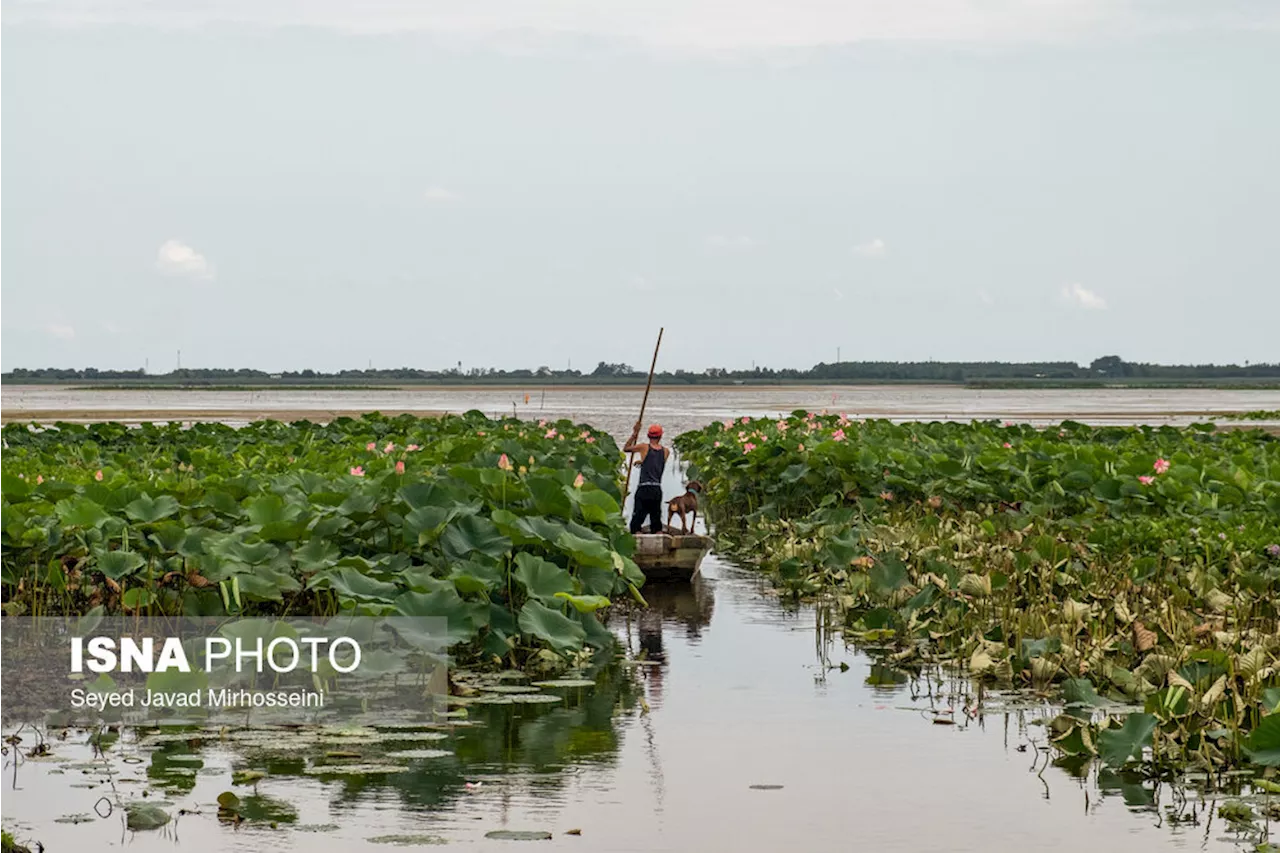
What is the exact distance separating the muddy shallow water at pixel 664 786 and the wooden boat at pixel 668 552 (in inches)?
206

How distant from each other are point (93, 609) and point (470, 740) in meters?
3.55

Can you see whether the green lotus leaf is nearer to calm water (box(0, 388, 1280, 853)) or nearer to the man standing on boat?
calm water (box(0, 388, 1280, 853))

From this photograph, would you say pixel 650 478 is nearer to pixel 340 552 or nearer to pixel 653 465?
pixel 653 465

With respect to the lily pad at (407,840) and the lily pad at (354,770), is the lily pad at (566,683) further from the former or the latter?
the lily pad at (407,840)

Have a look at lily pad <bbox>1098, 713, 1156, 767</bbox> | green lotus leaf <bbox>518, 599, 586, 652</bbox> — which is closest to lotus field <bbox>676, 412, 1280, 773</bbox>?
lily pad <bbox>1098, 713, 1156, 767</bbox>

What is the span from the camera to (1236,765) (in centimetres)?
889

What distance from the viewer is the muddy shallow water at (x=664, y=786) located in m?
7.70

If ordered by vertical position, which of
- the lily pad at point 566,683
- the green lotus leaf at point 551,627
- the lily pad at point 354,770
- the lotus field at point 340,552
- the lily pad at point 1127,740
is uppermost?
the lotus field at point 340,552

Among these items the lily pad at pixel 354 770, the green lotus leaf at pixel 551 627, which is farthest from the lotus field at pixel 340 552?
the lily pad at pixel 354 770

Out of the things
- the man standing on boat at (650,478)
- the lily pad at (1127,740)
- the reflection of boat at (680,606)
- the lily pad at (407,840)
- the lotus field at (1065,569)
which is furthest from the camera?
the man standing on boat at (650,478)

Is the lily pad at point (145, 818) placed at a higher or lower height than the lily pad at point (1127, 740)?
lower

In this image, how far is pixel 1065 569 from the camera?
47.8 feet

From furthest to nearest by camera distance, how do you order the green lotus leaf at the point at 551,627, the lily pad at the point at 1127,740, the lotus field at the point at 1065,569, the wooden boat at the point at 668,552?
the wooden boat at the point at 668,552, the green lotus leaf at the point at 551,627, the lotus field at the point at 1065,569, the lily pad at the point at 1127,740

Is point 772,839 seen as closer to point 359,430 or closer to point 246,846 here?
point 246,846
